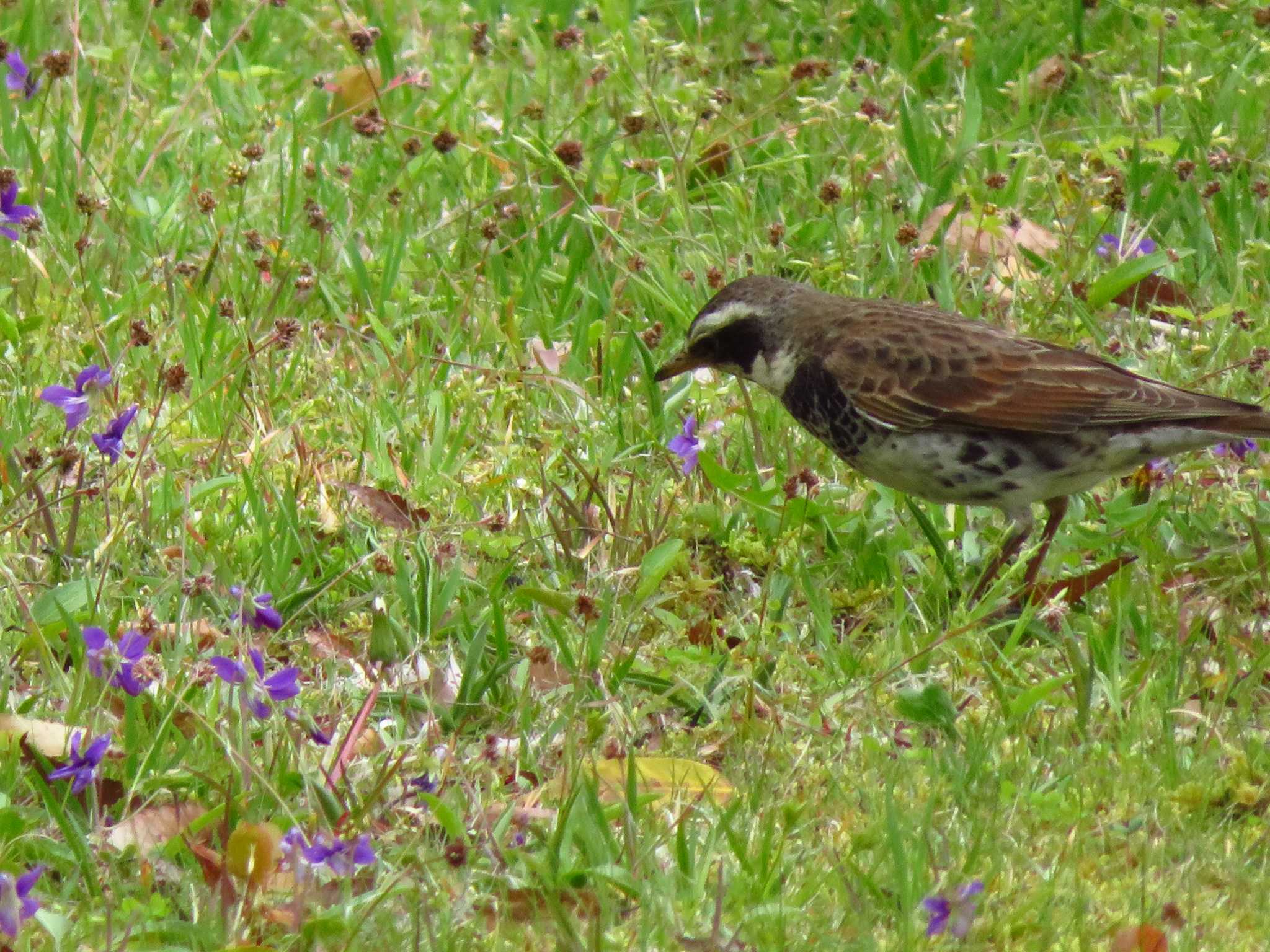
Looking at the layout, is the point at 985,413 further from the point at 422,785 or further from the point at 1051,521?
the point at 422,785

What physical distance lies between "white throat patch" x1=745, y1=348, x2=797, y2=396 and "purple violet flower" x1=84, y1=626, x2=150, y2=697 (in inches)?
112

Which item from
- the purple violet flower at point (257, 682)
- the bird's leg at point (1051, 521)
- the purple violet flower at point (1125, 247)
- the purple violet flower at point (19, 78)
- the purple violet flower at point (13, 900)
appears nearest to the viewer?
the purple violet flower at point (13, 900)

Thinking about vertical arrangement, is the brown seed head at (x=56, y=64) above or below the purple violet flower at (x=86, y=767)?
above

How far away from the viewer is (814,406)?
6.91 meters

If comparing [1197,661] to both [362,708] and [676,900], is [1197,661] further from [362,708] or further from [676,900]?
[362,708]

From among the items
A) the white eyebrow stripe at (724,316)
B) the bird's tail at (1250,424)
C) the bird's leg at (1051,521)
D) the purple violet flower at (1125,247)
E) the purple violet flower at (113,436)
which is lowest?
the bird's leg at (1051,521)

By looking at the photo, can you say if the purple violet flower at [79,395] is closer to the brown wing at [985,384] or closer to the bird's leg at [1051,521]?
the brown wing at [985,384]

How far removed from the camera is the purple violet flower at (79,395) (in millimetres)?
5432

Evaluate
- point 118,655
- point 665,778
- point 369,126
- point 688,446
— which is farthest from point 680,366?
point 118,655

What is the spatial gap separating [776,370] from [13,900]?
12.4 ft

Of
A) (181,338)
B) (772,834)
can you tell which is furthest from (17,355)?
(772,834)

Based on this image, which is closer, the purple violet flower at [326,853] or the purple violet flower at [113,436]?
the purple violet flower at [326,853]

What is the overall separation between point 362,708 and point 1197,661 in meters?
2.36

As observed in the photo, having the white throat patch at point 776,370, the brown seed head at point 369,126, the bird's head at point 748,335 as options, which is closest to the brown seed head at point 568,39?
the brown seed head at point 369,126
